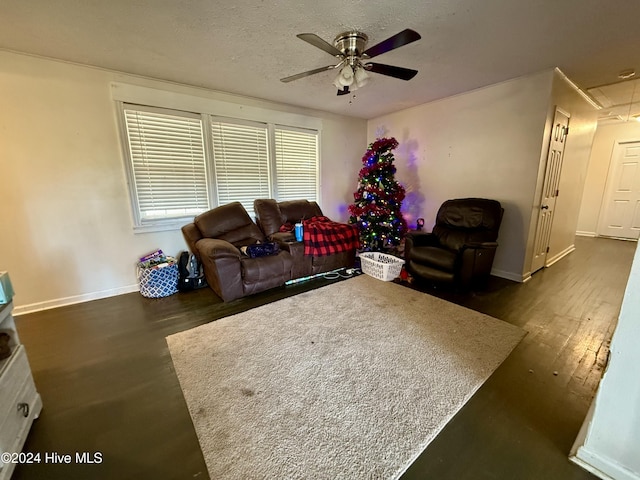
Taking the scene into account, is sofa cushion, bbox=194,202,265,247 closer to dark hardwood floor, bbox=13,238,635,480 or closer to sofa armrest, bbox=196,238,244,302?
sofa armrest, bbox=196,238,244,302

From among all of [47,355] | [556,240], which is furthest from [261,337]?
[556,240]

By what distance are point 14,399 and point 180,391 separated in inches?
28.4

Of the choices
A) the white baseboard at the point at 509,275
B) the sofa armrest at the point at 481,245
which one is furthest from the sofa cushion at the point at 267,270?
the white baseboard at the point at 509,275

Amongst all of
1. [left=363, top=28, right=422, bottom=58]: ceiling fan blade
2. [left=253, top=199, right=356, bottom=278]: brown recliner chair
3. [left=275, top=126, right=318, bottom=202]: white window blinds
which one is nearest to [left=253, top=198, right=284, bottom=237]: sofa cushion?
[left=253, top=199, right=356, bottom=278]: brown recliner chair

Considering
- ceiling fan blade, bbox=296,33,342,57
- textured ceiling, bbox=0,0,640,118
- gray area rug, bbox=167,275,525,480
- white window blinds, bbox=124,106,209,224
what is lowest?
gray area rug, bbox=167,275,525,480

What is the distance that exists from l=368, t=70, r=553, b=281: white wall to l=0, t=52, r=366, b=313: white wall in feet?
11.5

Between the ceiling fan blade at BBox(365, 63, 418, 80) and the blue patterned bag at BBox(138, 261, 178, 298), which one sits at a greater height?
the ceiling fan blade at BBox(365, 63, 418, 80)

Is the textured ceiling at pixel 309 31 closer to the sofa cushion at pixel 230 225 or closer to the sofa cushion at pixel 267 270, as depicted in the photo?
the sofa cushion at pixel 230 225

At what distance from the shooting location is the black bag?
3.13 meters

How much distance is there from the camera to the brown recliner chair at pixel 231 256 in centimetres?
279

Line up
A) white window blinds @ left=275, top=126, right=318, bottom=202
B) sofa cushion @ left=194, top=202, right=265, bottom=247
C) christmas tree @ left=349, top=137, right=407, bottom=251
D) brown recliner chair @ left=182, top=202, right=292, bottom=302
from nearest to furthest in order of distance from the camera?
1. brown recliner chair @ left=182, top=202, right=292, bottom=302
2. sofa cushion @ left=194, top=202, right=265, bottom=247
3. christmas tree @ left=349, top=137, right=407, bottom=251
4. white window blinds @ left=275, top=126, right=318, bottom=202

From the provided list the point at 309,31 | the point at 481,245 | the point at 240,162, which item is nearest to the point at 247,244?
the point at 240,162

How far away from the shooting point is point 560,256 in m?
4.30

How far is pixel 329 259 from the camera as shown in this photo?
11.8 feet
